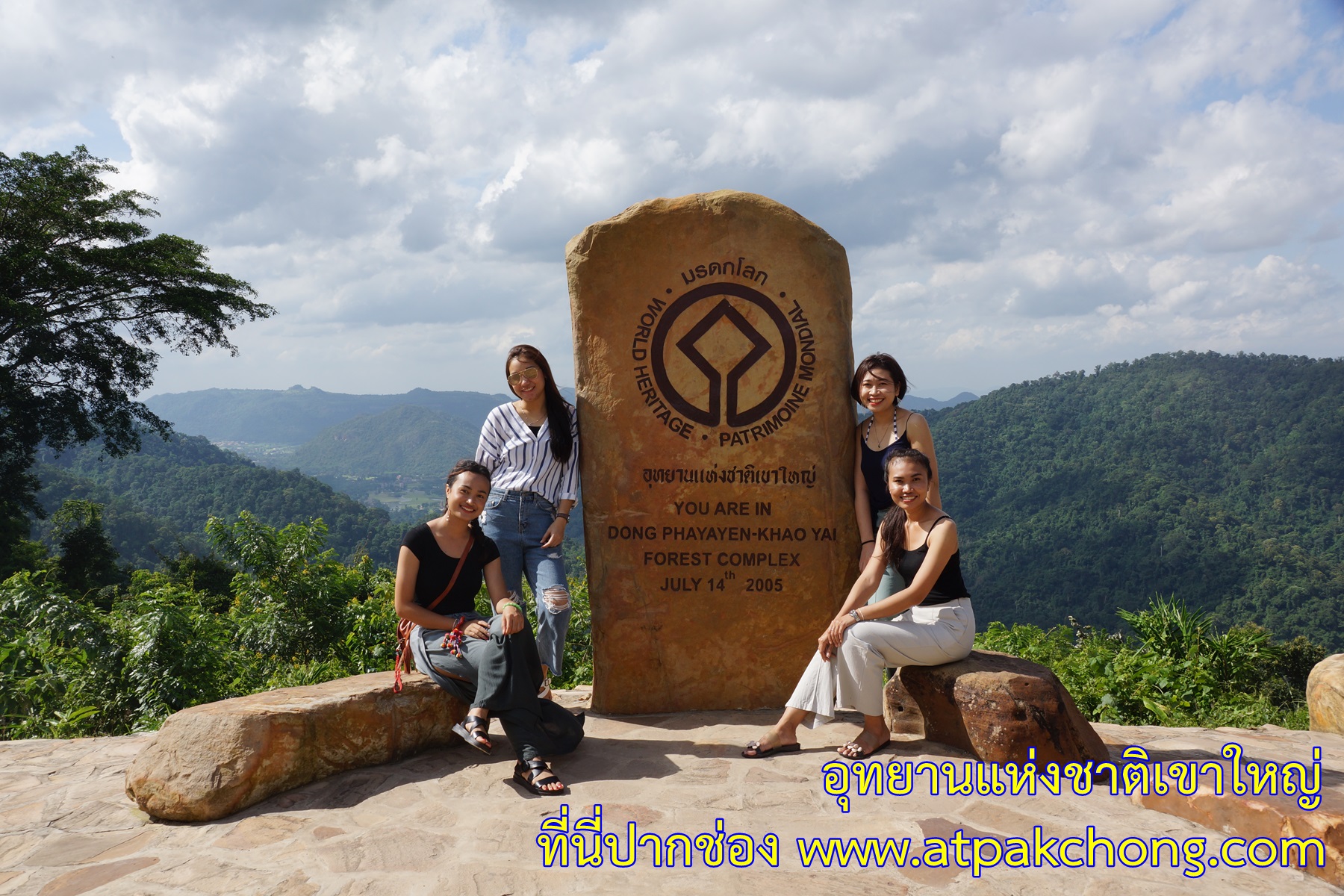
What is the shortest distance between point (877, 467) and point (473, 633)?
7.07 ft

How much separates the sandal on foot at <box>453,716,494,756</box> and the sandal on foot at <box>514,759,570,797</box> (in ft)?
0.53

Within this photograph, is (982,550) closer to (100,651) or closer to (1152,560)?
(1152,560)

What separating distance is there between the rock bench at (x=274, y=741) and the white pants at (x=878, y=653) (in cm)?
174

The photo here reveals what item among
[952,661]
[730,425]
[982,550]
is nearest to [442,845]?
[952,661]

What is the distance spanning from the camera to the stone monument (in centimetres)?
485

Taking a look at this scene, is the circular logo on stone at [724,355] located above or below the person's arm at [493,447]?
above

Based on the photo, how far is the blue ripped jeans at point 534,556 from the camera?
431 cm

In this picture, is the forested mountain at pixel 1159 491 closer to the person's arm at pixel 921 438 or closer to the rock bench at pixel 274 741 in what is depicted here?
the person's arm at pixel 921 438

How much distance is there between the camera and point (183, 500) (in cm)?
4806

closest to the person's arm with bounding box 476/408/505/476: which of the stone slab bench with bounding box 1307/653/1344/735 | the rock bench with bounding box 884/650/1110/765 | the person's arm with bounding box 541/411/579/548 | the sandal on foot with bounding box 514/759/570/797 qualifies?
the person's arm with bounding box 541/411/579/548

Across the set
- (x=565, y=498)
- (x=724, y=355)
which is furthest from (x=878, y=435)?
(x=565, y=498)

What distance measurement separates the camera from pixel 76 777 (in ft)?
13.2

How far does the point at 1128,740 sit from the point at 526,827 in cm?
288

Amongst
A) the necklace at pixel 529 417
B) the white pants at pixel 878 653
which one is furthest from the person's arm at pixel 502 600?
the white pants at pixel 878 653
